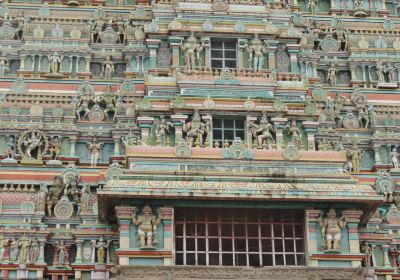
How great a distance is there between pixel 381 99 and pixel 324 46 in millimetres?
3432

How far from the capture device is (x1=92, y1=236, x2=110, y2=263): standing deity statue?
28.2 metres

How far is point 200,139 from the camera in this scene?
2995 centimetres

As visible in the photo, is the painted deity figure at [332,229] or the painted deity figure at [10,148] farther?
the painted deity figure at [10,148]

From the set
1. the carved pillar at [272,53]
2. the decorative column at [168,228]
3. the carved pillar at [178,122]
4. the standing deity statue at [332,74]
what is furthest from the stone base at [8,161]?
the standing deity statue at [332,74]

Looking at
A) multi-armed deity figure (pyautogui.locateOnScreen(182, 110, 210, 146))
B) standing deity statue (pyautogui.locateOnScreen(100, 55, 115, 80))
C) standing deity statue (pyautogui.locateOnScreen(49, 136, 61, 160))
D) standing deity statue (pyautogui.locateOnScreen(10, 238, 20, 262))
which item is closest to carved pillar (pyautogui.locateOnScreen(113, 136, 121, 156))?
standing deity statue (pyautogui.locateOnScreen(49, 136, 61, 160))

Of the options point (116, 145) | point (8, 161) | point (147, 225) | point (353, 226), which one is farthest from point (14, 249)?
point (353, 226)

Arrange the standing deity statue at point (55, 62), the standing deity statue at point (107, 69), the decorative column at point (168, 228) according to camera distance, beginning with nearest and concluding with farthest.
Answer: the decorative column at point (168, 228)
the standing deity statue at point (55, 62)
the standing deity statue at point (107, 69)

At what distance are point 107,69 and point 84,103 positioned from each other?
86.3 inches

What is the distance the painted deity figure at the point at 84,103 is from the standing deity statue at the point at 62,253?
5.72 m

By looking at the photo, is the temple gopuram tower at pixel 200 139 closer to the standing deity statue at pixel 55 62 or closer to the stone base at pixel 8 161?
the standing deity statue at pixel 55 62

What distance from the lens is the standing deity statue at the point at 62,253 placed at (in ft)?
92.7

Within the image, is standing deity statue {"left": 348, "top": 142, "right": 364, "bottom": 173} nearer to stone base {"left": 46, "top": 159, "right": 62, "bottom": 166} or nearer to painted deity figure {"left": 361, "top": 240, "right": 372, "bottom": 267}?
painted deity figure {"left": 361, "top": 240, "right": 372, "bottom": 267}

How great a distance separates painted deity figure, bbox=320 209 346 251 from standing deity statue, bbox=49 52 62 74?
42.0 ft

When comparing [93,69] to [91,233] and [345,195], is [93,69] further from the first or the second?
[345,195]
